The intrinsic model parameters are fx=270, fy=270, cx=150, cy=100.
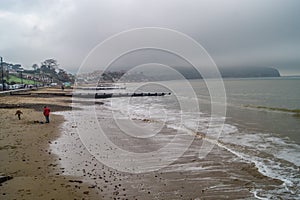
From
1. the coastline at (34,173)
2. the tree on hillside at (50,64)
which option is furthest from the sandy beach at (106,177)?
the tree on hillside at (50,64)

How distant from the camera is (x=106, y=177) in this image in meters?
9.25

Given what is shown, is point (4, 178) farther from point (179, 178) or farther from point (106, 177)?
point (179, 178)

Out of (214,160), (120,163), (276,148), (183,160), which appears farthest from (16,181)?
(276,148)

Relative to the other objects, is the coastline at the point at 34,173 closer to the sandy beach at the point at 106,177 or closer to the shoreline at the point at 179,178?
the sandy beach at the point at 106,177

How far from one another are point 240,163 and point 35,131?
40.8 ft

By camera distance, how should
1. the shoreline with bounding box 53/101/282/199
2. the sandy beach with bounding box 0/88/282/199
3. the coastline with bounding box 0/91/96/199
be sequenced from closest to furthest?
the coastline with bounding box 0/91/96/199, the sandy beach with bounding box 0/88/282/199, the shoreline with bounding box 53/101/282/199

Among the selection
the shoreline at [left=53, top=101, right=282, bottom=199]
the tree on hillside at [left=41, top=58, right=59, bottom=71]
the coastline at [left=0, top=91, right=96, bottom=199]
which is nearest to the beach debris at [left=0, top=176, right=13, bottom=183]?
the coastline at [left=0, top=91, right=96, bottom=199]

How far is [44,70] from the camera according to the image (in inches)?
6845

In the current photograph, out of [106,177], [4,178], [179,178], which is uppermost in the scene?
A: [4,178]

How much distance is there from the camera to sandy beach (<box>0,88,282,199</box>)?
7.77m

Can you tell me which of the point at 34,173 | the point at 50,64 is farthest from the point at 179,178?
the point at 50,64

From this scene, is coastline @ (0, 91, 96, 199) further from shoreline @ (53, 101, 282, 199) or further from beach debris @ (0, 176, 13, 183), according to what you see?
shoreline @ (53, 101, 282, 199)

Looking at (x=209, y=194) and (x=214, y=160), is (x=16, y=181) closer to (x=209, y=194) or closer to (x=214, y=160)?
(x=209, y=194)

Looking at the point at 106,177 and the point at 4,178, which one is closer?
the point at 4,178
